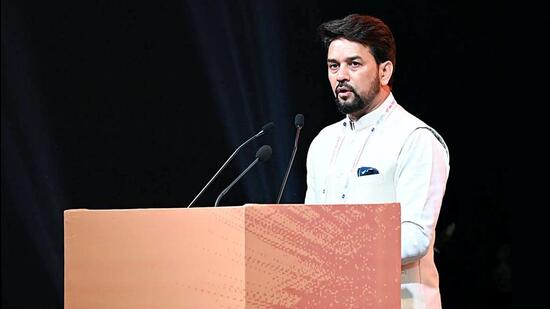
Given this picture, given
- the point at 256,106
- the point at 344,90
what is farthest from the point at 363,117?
the point at 256,106

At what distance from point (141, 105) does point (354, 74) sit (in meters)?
1.14

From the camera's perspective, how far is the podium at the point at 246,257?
169 cm

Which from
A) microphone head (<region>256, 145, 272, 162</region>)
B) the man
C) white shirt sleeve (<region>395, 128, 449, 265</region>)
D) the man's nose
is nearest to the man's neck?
the man

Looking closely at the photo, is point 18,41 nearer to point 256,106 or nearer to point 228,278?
point 256,106

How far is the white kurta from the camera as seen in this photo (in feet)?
8.05

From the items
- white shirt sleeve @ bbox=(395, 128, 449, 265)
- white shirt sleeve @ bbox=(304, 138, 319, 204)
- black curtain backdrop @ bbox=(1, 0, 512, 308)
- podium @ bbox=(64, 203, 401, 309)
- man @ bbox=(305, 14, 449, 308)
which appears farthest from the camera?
black curtain backdrop @ bbox=(1, 0, 512, 308)

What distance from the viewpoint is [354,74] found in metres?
2.73

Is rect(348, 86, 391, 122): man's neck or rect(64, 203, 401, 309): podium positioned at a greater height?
rect(348, 86, 391, 122): man's neck

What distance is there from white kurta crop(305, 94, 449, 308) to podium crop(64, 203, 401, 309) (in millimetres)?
501

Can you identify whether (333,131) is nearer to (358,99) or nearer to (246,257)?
(358,99)

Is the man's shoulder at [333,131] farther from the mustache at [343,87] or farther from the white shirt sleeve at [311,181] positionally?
the mustache at [343,87]

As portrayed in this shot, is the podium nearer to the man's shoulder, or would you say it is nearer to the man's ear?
the man's ear

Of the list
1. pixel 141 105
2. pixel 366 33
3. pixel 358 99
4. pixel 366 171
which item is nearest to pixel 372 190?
pixel 366 171

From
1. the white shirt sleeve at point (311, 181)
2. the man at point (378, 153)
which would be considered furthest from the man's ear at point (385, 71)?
the white shirt sleeve at point (311, 181)
